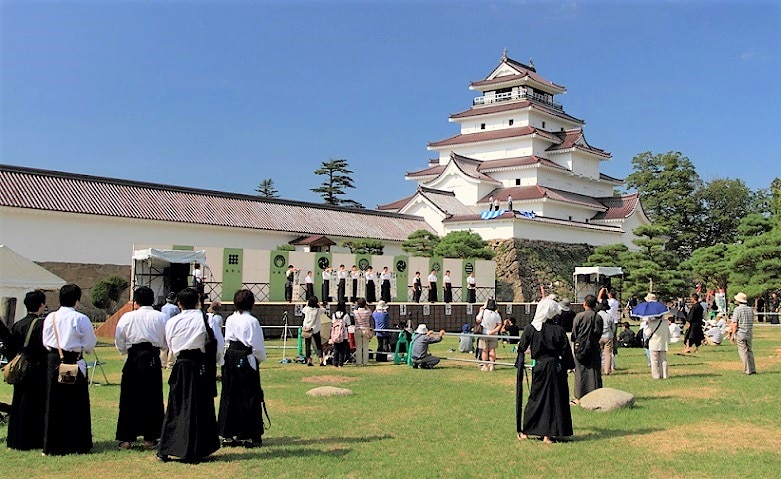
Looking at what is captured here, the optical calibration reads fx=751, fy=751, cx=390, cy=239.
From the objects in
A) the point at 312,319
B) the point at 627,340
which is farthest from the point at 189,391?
the point at 627,340

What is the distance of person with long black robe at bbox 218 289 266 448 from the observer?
7965 millimetres

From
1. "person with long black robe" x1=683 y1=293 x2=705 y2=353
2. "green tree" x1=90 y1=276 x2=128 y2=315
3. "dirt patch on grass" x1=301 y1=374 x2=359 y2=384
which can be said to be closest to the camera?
"dirt patch on grass" x1=301 y1=374 x2=359 y2=384

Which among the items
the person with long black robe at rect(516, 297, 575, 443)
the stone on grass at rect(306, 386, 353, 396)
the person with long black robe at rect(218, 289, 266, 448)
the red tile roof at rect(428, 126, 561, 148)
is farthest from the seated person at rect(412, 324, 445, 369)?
the red tile roof at rect(428, 126, 561, 148)

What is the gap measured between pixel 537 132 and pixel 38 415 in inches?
1751

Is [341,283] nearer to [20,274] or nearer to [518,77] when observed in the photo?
[20,274]

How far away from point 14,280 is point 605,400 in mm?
13387

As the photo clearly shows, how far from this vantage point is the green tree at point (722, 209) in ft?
194

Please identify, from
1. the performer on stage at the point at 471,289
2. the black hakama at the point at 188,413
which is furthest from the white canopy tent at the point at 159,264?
the black hakama at the point at 188,413

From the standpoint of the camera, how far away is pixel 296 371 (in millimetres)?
15109

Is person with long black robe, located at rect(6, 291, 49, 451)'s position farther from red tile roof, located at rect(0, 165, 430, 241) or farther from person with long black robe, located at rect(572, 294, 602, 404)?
red tile roof, located at rect(0, 165, 430, 241)

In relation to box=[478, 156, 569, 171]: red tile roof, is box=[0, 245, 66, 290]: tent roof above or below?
below

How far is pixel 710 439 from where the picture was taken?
8836 millimetres

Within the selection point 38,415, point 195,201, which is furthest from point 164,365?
point 195,201

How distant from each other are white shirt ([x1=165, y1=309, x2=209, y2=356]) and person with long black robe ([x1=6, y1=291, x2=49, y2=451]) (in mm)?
1370
